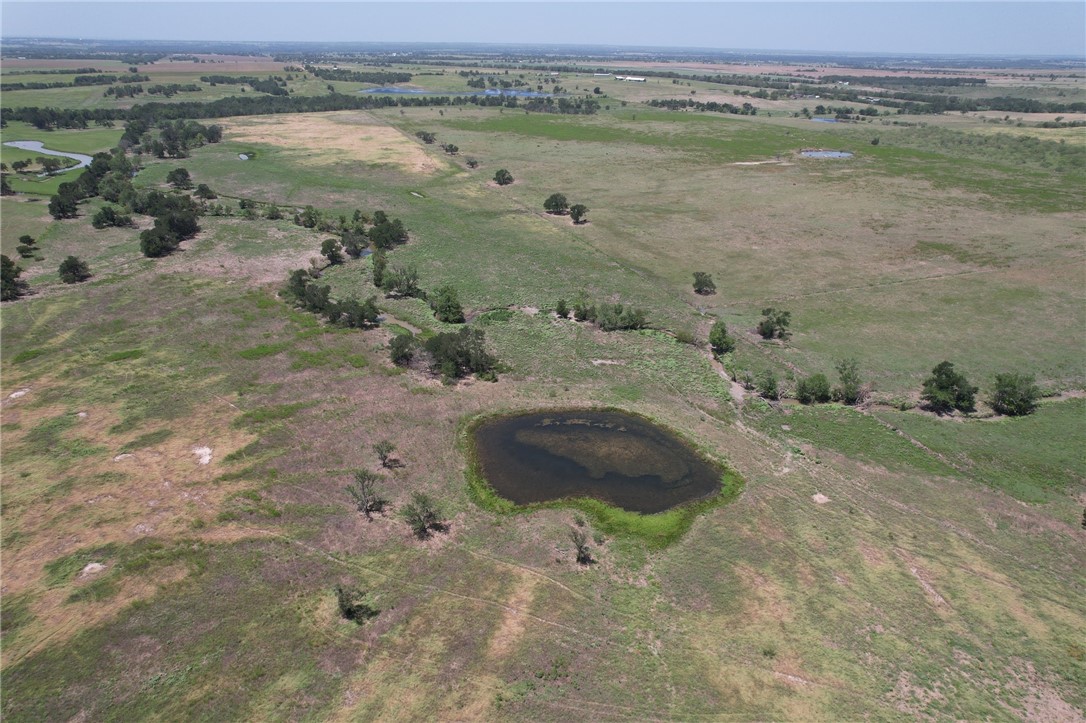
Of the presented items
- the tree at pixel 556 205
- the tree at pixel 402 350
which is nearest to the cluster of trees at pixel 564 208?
the tree at pixel 556 205

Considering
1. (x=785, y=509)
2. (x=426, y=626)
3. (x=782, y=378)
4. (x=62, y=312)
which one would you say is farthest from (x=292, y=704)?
(x=62, y=312)

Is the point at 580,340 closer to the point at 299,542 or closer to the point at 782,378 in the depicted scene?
the point at 782,378

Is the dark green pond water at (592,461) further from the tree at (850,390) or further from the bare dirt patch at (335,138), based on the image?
the bare dirt patch at (335,138)

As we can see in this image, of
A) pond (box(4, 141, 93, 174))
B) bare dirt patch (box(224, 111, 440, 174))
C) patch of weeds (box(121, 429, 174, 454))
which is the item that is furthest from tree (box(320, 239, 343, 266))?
pond (box(4, 141, 93, 174))

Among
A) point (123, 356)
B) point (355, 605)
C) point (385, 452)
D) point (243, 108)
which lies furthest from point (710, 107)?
point (355, 605)

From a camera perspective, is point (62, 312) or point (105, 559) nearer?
point (105, 559)

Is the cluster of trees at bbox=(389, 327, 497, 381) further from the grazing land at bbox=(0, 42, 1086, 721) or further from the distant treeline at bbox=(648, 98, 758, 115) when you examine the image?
the distant treeline at bbox=(648, 98, 758, 115)
